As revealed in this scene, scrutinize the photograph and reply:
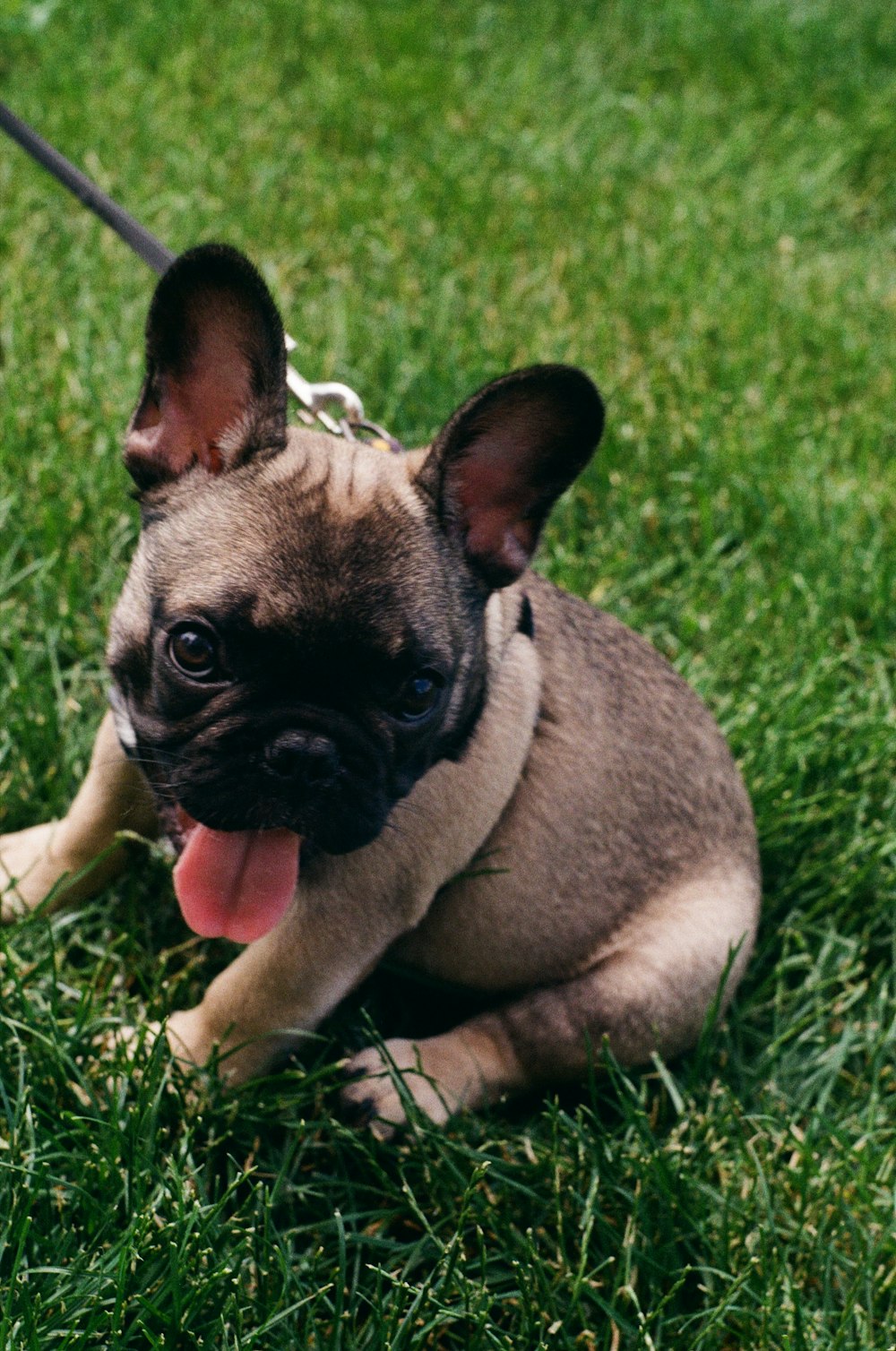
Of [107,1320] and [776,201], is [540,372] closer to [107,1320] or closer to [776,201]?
[107,1320]

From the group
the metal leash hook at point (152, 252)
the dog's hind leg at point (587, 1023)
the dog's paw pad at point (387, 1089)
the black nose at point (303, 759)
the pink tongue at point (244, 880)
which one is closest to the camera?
the black nose at point (303, 759)

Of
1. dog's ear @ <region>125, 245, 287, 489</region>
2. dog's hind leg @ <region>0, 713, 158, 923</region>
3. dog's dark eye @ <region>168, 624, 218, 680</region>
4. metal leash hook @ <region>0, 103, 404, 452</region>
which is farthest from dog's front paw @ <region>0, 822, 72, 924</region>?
metal leash hook @ <region>0, 103, 404, 452</region>

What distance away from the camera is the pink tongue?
8.51 ft

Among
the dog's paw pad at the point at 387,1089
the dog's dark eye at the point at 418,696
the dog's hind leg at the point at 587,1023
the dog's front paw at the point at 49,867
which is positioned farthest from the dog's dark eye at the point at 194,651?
the dog's hind leg at the point at 587,1023

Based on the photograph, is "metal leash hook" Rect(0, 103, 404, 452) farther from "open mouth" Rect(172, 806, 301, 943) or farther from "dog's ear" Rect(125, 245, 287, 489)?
"open mouth" Rect(172, 806, 301, 943)

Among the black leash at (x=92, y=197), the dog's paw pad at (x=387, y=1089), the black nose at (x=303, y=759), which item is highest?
the black leash at (x=92, y=197)

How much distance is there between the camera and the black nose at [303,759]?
7.77 feet

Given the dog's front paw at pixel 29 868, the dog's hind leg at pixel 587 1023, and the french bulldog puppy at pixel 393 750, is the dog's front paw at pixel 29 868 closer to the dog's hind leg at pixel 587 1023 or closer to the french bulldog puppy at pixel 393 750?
the french bulldog puppy at pixel 393 750

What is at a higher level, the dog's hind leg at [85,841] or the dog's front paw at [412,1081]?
the dog's hind leg at [85,841]

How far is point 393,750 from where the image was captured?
2.53m

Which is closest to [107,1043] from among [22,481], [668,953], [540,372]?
[668,953]

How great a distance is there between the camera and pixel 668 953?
307 cm

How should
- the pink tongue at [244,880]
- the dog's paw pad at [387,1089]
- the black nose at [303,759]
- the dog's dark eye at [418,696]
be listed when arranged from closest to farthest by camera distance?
the black nose at [303,759] < the dog's dark eye at [418,696] < the pink tongue at [244,880] < the dog's paw pad at [387,1089]

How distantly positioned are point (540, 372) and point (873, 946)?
77.1 inches
